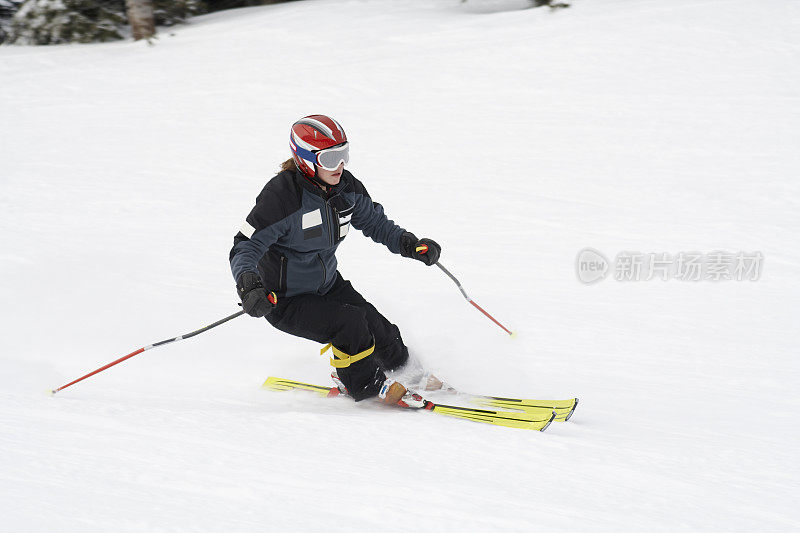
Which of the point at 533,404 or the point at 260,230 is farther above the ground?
the point at 260,230

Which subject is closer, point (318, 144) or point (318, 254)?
point (318, 144)

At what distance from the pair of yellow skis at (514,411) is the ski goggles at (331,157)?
1.55m

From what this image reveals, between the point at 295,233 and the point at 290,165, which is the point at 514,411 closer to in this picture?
the point at 295,233

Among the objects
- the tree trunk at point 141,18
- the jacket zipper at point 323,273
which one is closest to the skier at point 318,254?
the jacket zipper at point 323,273

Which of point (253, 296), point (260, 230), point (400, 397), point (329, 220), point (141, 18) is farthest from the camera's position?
point (141, 18)

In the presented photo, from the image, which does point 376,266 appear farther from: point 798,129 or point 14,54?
point 14,54

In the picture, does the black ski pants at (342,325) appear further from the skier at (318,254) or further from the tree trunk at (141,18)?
the tree trunk at (141,18)

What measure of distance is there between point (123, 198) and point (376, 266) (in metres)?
3.29

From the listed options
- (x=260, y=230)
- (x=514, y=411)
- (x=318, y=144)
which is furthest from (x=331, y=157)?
(x=514, y=411)

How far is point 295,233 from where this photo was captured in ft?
11.3

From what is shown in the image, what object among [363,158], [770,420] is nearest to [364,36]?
[363,158]

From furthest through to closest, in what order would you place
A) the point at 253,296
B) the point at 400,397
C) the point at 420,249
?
the point at 420,249, the point at 400,397, the point at 253,296

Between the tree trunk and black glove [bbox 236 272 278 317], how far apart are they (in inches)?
376

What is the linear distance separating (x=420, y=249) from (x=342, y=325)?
725 millimetres
